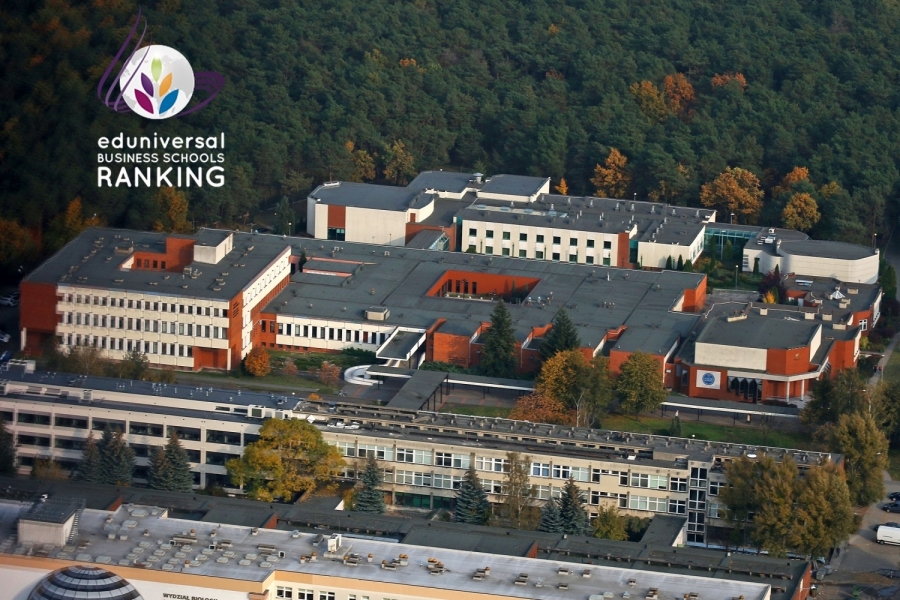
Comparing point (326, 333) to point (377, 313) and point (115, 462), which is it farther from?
point (115, 462)

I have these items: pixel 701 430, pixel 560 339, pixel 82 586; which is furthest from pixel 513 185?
pixel 82 586

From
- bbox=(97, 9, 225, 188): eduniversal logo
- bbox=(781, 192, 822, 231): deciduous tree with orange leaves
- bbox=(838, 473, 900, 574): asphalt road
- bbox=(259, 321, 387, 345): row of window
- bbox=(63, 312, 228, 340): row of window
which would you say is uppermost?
bbox=(97, 9, 225, 188): eduniversal logo

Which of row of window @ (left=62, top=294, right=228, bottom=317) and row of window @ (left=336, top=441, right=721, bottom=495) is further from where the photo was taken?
row of window @ (left=62, top=294, right=228, bottom=317)

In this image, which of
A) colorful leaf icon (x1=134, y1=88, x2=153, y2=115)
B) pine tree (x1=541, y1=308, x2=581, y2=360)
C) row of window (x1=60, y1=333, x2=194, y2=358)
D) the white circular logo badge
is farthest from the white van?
colorful leaf icon (x1=134, y1=88, x2=153, y2=115)

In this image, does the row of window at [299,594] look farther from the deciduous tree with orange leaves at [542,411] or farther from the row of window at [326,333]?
the row of window at [326,333]

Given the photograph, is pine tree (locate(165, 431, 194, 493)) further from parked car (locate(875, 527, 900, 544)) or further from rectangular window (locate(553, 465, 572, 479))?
parked car (locate(875, 527, 900, 544))
